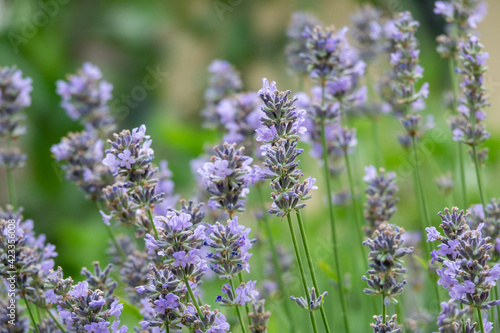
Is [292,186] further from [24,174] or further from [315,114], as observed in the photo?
[24,174]

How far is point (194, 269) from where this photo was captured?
0.75 metres

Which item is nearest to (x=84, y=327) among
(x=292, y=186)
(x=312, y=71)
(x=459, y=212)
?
(x=292, y=186)

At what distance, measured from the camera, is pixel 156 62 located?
3.04m

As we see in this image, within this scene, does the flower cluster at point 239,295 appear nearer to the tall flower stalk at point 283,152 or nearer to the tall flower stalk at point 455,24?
the tall flower stalk at point 283,152

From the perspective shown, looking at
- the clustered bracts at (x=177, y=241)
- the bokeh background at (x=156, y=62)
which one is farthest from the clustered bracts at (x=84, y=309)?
the bokeh background at (x=156, y=62)

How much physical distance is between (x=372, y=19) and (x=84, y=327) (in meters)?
0.96

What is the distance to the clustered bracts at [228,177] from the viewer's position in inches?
31.3

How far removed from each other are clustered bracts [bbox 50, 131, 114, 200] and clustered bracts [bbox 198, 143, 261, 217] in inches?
11.9

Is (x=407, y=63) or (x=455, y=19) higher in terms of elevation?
(x=455, y=19)

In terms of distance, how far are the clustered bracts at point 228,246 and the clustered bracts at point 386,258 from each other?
5.4 inches

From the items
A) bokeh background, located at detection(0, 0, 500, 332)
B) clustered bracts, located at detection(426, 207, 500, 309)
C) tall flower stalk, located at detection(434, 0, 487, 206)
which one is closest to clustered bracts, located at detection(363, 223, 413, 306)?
clustered bracts, located at detection(426, 207, 500, 309)

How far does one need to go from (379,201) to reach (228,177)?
0.92 ft

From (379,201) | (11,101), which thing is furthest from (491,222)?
(11,101)

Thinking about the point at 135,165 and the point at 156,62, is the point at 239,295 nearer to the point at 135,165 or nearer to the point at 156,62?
the point at 135,165
